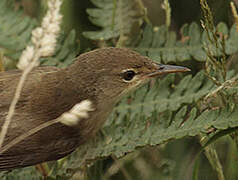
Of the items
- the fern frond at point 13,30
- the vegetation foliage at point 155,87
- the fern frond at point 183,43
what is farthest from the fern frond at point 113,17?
the fern frond at point 13,30

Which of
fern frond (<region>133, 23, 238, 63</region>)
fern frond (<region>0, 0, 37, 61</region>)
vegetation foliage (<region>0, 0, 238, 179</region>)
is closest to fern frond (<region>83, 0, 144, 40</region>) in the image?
vegetation foliage (<region>0, 0, 238, 179</region>)

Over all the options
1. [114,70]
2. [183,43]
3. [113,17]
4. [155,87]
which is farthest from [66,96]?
[183,43]

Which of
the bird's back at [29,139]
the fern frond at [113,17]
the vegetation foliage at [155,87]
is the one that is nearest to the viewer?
the vegetation foliage at [155,87]

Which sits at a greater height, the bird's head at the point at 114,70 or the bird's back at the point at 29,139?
the bird's head at the point at 114,70

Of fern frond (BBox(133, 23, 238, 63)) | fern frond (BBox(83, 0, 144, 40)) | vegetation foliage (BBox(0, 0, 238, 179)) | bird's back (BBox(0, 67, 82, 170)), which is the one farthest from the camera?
fern frond (BBox(83, 0, 144, 40))

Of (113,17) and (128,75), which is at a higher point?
(113,17)

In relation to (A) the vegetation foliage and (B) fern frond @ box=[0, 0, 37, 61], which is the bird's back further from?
(B) fern frond @ box=[0, 0, 37, 61]

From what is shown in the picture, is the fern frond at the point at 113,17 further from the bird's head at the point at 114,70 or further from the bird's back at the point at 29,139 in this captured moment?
the bird's back at the point at 29,139

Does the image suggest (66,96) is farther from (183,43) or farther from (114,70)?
(183,43)
